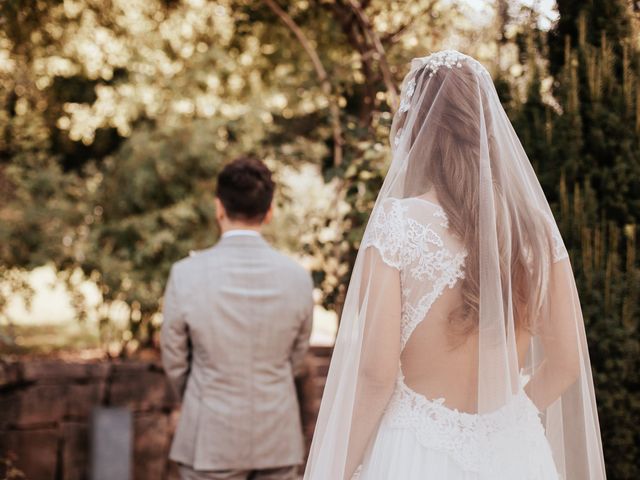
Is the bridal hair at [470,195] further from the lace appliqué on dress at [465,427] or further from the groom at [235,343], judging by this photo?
the groom at [235,343]

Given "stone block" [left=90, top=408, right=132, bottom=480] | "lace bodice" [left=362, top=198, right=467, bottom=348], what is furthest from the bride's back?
"stone block" [left=90, top=408, right=132, bottom=480]

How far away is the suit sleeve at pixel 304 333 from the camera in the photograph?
334 centimetres

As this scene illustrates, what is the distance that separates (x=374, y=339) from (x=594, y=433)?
0.78 metres

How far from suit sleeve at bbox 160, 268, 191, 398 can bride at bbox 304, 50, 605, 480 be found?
122 cm

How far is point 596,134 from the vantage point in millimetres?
→ 3104

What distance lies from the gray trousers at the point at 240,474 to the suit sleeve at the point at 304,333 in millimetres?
420

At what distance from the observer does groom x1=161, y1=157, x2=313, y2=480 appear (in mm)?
3135

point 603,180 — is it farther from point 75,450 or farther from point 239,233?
point 75,450

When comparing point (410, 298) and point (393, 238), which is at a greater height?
point (393, 238)

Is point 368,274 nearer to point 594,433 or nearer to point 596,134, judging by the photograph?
point 594,433

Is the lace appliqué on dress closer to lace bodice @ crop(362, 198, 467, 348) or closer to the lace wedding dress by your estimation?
the lace wedding dress

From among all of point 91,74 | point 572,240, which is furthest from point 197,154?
point 572,240

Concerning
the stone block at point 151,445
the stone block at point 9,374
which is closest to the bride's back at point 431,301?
the stone block at point 9,374

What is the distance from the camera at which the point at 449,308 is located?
6.36 ft
